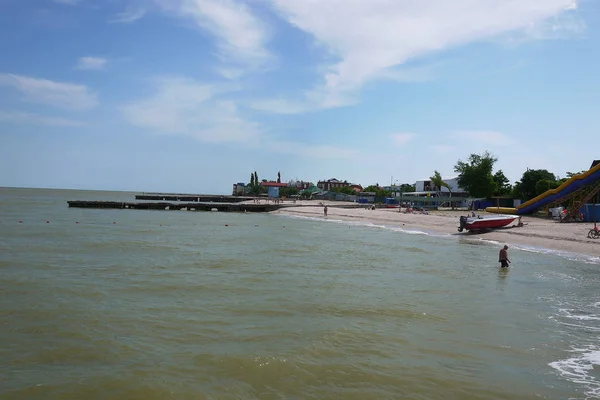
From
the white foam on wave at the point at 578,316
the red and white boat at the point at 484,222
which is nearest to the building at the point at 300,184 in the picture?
the red and white boat at the point at 484,222

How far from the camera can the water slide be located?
1581 inches

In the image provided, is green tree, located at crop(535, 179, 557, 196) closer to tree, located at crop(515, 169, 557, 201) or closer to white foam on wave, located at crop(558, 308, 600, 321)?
tree, located at crop(515, 169, 557, 201)

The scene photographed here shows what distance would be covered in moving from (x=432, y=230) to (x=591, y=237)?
1430 centimetres

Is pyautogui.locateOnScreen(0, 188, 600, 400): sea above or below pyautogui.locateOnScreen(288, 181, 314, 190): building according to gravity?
below

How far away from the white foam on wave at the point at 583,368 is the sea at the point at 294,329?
0.04 meters

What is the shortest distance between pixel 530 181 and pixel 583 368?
209 feet

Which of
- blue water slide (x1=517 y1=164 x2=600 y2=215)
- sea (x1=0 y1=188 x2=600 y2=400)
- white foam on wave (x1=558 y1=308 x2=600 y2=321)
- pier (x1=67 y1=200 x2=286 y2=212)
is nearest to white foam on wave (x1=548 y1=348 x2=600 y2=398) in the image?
sea (x1=0 y1=188 x2=600 y2=400)

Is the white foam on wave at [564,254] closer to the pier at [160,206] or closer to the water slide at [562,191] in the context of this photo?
the water slide at [562,191]

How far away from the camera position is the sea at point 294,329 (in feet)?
25.2

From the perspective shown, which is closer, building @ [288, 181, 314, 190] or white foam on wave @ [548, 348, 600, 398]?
white foam on wave @ [548, 348, 600, 398]

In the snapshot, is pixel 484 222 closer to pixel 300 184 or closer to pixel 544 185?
pixel 544 185

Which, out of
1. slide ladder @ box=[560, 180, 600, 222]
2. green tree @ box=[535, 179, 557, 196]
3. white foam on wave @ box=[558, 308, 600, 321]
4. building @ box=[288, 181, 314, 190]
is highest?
building @ box=[288, 181, 314, 190]

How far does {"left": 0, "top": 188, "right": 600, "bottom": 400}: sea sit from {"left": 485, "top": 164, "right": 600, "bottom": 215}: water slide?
23.0 m

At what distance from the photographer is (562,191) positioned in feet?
142
